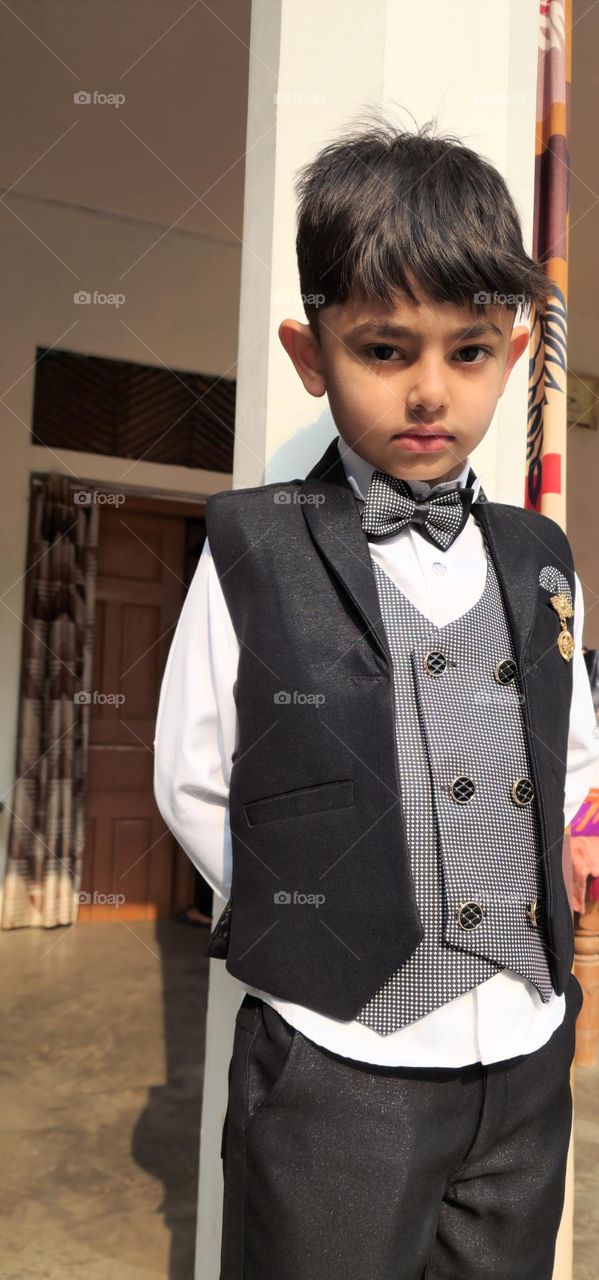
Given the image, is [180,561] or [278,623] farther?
[180,561]

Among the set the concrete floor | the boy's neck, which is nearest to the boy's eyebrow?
the boy's neck

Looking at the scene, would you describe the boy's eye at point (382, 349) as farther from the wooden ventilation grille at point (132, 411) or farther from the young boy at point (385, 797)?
the wooden ventilation grille at point (132, 411)

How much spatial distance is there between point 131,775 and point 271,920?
4.02 metres

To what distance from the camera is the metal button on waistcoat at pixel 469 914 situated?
765 millimetres

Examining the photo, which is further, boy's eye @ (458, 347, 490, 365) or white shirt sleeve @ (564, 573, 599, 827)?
white shirt sleeve @ (564, 573, 599, 827)

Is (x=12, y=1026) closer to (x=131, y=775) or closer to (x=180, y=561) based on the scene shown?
(x=131, y=775)

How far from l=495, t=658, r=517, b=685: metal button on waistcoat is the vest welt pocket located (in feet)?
0.59

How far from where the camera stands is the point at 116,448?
4.43m

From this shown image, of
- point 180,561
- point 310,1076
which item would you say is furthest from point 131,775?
point 310,1076

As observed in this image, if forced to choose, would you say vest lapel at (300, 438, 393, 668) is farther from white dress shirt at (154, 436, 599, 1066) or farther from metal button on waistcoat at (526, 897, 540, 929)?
metal button on waistcoat at (526, 897, 540, 929)

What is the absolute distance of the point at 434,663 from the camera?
0.81 m

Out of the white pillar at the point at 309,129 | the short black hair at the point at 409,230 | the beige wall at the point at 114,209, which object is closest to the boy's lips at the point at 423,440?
the short black hair at the point at 409,230

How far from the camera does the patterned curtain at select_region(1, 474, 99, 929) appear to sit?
425 centimetres

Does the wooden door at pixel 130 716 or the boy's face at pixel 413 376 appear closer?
the boy's face at pixel 413 376
